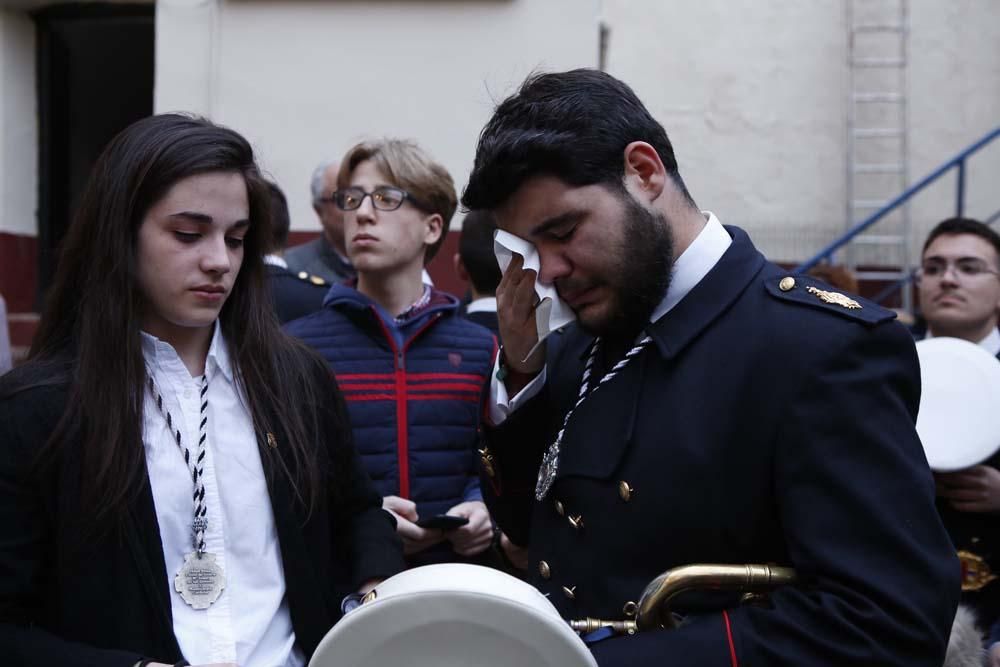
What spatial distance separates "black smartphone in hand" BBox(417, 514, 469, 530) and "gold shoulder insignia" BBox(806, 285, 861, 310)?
1.42 metres

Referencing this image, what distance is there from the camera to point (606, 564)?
79.0 inches

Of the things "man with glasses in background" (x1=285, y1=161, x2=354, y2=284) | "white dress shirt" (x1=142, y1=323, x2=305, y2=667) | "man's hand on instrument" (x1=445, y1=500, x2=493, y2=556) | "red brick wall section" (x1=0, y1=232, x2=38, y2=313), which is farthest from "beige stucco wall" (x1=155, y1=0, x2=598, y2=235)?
"white dress shirt" (x1=142, y1=323, x2=305, y2=667)

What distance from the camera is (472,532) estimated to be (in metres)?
3.26

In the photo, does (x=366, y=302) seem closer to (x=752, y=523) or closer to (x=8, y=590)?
(x=8, y=590)

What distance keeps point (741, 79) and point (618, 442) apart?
8290 mm

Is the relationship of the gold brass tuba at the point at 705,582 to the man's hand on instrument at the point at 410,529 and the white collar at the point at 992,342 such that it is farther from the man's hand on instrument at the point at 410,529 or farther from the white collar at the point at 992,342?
the white collar at the point at 992,342

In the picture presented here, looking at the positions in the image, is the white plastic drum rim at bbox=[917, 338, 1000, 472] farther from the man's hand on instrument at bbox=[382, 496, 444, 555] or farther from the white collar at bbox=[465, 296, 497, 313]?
the white collar at bbox=[465, 296, 497, 313]

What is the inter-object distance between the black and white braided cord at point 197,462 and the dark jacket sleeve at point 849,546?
87 centimetres

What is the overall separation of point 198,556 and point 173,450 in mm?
221

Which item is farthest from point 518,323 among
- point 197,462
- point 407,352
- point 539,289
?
point 407,352

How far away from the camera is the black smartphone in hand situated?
3.10m

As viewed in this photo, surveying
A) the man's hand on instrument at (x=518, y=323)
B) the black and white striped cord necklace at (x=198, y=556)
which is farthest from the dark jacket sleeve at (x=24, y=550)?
the man's hand on instrument at (x=518, y=323)

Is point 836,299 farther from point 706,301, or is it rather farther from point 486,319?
point 486,319

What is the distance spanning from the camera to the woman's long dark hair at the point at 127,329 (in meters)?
2.19
